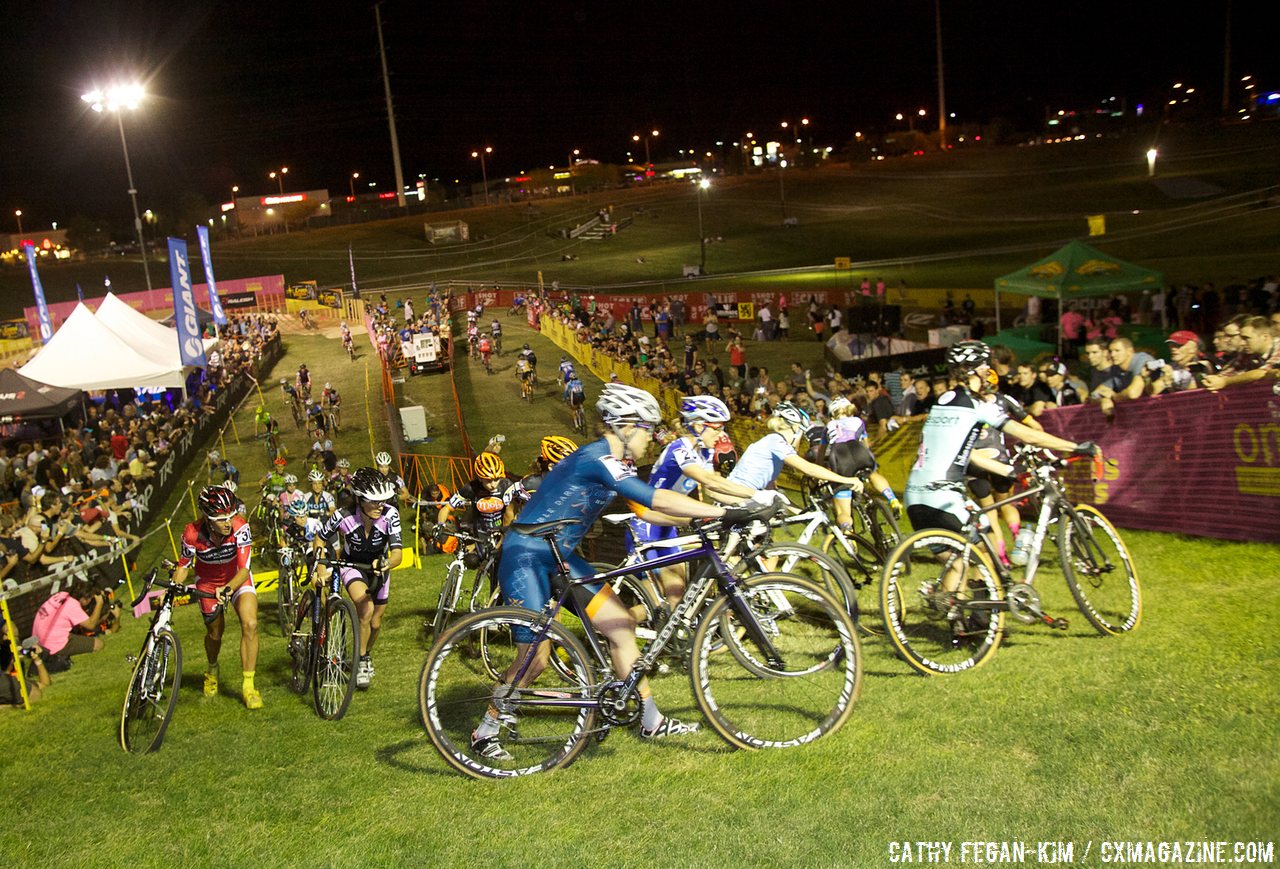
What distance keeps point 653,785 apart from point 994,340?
67.4 feet

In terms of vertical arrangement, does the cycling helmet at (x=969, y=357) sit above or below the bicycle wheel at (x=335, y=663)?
above

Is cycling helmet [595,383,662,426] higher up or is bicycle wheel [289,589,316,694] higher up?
cycling helmet [595,383,662,426]

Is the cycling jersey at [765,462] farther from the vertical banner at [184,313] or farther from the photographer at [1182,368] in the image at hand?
the vertical banner at [184,313]

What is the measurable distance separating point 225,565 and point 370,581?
118cm

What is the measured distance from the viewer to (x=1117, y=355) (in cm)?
1062

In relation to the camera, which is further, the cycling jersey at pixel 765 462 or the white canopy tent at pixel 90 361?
the white canopy tent at pixel 90 361

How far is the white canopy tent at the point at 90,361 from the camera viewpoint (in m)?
24.1

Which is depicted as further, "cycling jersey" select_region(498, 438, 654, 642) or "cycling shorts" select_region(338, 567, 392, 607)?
"cycling shorts" select_region(338, 567, 392, 607)

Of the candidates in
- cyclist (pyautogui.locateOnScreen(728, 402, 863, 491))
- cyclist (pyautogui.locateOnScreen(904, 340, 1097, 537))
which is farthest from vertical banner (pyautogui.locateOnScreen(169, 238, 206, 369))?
cyclist (pyautogui.locateOnScreen(904, 340, 1097, 537))

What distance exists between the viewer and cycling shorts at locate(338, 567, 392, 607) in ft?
25.6

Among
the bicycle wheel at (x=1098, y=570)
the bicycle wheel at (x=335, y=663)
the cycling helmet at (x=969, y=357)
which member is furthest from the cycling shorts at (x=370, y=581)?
the bicycle wheel at (x=1098, y=570)

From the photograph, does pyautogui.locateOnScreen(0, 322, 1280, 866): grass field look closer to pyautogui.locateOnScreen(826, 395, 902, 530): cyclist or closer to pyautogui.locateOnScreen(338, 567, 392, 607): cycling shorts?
pyautogui.locateOnScreen(338, 567, 392, 607): cycling shorts

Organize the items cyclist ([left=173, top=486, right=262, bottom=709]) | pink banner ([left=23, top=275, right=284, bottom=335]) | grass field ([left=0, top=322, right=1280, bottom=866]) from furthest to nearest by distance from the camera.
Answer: pink banner ([left=23, top=275, right=284, bottom=335])
cyclist ([left=173, top=486, right=262, bottom=709])
grass field ([left=0, top=322, right=1280, bottom=866])

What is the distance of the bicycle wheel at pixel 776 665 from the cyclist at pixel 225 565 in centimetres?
414
